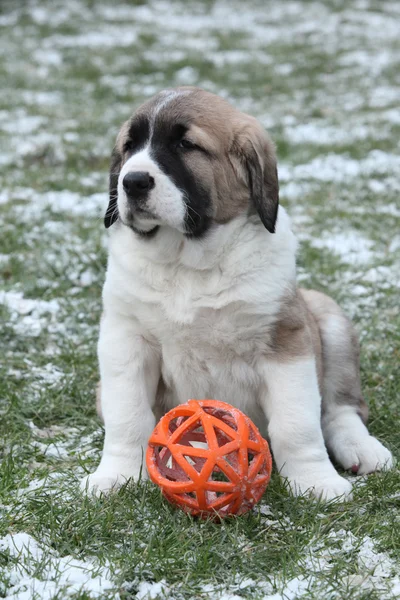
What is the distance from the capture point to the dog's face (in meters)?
3.23

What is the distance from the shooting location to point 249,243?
11.3 ft

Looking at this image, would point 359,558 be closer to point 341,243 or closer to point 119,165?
point 119,165

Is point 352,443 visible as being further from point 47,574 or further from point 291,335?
point 47,574

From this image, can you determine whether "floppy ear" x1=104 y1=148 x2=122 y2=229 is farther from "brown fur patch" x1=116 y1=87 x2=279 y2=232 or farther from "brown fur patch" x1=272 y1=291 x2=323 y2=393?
"brown fur patch" x1=272 y1=291 x2=323 y2=393

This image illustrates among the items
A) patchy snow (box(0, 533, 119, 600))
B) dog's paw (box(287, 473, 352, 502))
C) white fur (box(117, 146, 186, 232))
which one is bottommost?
dog's paw (box(287, 473, 352, 502))

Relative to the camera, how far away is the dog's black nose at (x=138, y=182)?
317 centimetres

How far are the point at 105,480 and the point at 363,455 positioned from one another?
116cm

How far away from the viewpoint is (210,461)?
9.52 feet

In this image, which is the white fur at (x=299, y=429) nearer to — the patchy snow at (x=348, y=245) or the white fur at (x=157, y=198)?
the white fur at (x=157, y=198)

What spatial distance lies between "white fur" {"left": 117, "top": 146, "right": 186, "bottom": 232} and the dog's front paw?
1007mm

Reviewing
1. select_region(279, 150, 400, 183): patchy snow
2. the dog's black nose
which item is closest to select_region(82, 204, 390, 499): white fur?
the dog's black nose

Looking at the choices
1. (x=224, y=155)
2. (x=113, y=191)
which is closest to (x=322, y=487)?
(x=224, y=155)

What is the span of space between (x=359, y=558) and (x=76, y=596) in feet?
3.13

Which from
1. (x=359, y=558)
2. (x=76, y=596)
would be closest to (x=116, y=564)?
(x=76, y=596)
